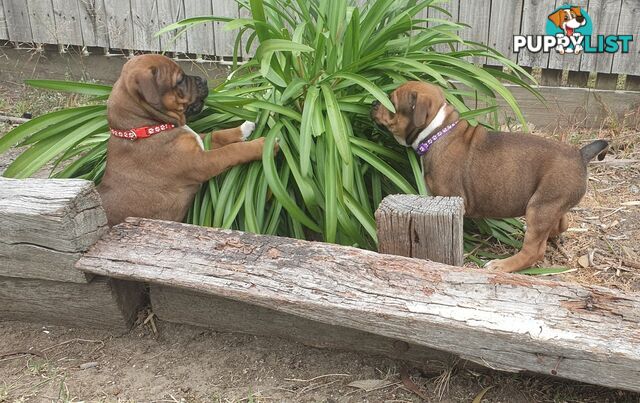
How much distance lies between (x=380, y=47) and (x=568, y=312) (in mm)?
2379

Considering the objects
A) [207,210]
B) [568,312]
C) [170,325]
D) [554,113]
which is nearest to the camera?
[568,312]

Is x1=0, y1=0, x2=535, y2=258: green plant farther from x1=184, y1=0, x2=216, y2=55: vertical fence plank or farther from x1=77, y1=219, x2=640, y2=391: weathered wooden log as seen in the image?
x1=184, y1=0, x2=216, y2=55: vertical fence plank

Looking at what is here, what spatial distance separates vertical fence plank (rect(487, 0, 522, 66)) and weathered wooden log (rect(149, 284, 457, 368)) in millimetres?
4992

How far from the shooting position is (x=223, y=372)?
342 cm

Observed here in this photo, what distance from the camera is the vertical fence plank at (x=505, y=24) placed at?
7.19 m

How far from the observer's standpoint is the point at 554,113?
733cm

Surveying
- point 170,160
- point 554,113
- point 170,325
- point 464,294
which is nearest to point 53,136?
point 170,160

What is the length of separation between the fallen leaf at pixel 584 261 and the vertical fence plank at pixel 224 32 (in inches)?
205

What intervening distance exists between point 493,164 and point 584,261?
0.97 m

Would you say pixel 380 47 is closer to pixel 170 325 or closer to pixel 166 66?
pixel 166 66

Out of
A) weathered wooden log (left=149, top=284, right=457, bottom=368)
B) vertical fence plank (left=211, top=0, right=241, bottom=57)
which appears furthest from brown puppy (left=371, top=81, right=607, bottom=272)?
vertical fence plank (left=211, top=0, right=241, bottom=57)

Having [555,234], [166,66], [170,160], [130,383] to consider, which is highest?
[166,66]

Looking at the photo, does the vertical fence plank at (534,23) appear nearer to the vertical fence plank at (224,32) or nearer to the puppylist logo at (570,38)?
the puppylist logo at (570,38)

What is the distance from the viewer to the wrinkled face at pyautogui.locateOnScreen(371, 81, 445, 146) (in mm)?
3986
